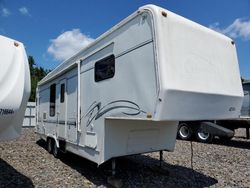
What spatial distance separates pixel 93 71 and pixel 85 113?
3.21 ft

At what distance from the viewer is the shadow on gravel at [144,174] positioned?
5582 mm

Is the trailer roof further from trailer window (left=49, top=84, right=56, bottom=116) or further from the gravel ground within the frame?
the gravel ground

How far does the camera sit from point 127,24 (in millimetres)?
4582

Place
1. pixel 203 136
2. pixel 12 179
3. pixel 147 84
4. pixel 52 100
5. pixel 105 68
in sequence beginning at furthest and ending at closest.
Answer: pixel 203 136 < pixel 52 100 < pixel 12 179 < pixel 105 68 < pixel 147 84

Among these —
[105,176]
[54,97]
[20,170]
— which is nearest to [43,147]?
[54,97]

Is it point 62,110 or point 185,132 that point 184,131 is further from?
point 62,110

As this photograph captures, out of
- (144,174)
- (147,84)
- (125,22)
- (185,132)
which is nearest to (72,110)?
(144,174)

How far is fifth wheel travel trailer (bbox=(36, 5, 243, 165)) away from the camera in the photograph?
3951 mm

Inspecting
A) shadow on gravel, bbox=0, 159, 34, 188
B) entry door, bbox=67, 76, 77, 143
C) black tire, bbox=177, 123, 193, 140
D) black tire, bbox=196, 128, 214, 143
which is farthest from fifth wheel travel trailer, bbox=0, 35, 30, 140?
black tire, bbox=177, 123, 193, 140

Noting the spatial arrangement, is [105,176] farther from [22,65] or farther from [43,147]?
[43,147]

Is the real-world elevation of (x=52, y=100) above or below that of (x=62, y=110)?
above

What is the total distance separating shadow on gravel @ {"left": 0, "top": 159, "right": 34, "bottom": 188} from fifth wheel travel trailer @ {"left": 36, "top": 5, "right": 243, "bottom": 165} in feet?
4.12

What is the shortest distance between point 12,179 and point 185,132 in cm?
803

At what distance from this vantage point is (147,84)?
4051 mm
